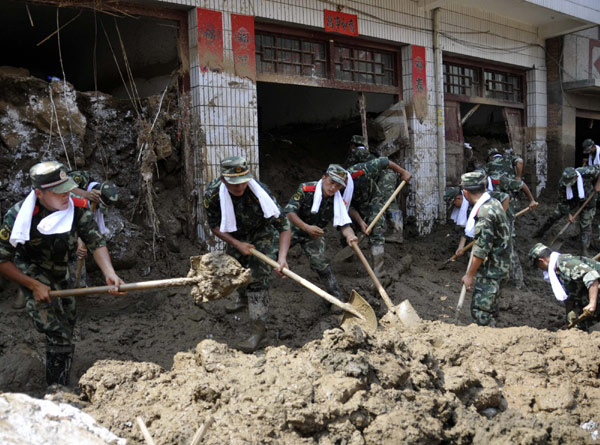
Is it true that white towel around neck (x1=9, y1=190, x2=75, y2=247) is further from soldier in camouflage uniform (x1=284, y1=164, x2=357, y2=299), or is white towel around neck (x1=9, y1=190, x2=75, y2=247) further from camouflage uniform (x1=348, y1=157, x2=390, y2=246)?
camouflage uniform (x1=348, y1=157, x2=390, y2=246)

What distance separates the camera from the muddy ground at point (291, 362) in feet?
10.3

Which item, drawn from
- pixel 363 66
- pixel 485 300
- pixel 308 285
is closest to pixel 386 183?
pixel 363 66

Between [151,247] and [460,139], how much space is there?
602 cm

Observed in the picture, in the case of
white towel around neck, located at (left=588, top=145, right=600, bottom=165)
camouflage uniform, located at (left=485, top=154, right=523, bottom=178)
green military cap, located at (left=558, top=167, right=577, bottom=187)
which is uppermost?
white towel around neck, located at (left=588, top=145, right=600, bottom=165)

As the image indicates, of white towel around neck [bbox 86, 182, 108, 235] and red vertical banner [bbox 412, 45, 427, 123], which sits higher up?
red vertical banner [bbox 412, 45, 427, 123]

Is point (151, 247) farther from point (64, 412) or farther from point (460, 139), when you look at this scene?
point (460, 139)

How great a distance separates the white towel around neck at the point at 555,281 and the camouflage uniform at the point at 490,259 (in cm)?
A: 39

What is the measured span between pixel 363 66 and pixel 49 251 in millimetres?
5745

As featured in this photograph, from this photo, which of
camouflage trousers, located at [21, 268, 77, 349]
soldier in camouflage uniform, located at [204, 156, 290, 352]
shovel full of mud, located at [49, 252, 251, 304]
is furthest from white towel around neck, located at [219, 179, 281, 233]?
camouflage trousers, located at [21, 268, 77, 349]

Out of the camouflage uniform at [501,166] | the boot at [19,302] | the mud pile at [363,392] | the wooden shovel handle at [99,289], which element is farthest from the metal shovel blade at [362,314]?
the camouflage uniform at [501,166]

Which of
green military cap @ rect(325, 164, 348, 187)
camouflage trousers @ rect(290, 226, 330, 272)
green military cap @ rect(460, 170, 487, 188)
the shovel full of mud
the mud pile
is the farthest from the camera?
camouflage trousers @ rect(290, 226, 330, 272)

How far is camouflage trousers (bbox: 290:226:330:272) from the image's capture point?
229 inches

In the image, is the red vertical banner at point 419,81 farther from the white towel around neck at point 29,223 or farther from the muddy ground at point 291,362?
the white towel around neck at point 29,223

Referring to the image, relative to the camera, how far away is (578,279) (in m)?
4.90
